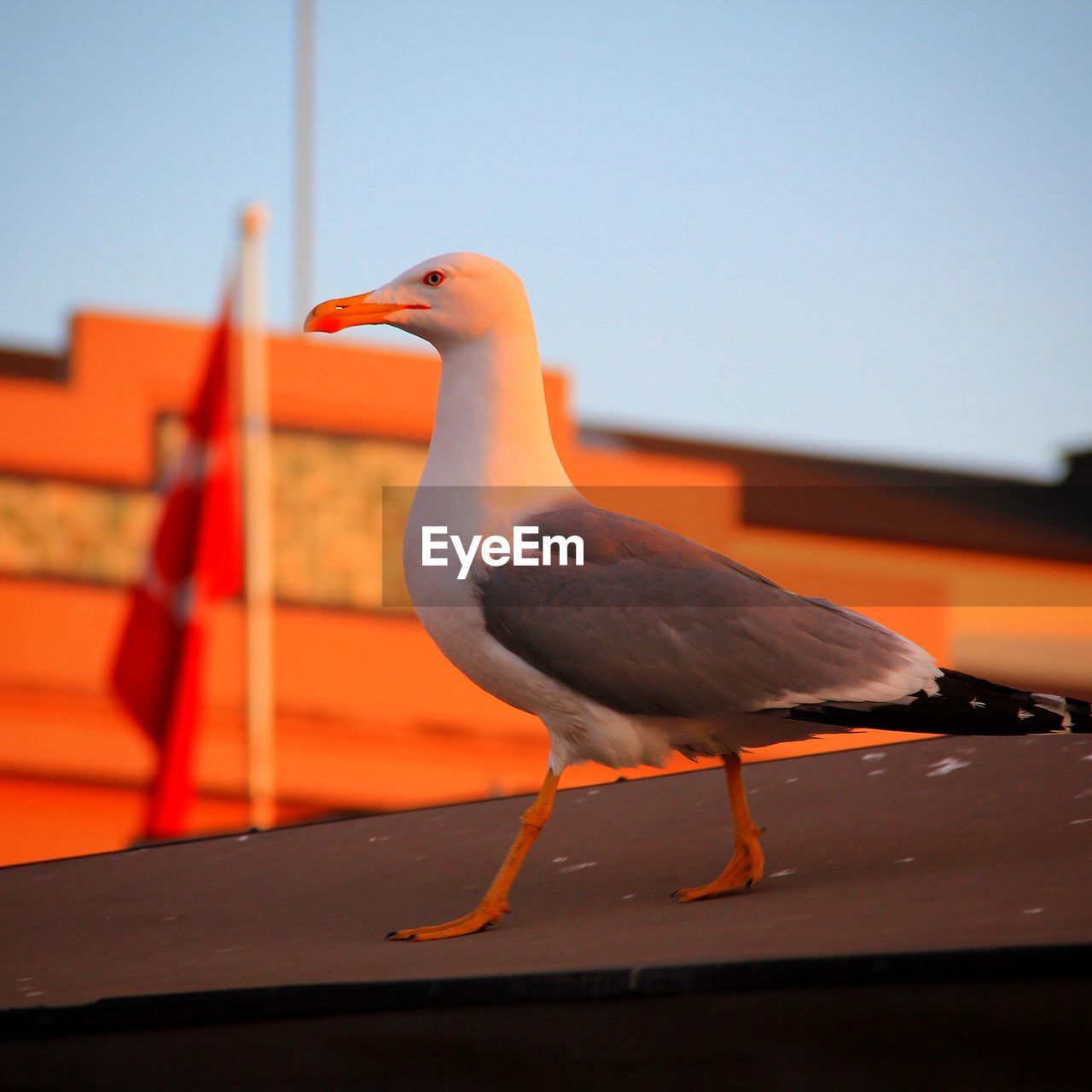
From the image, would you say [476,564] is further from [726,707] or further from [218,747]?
[218,747]

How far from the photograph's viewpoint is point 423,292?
4055mm

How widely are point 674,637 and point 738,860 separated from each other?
54 centimetres

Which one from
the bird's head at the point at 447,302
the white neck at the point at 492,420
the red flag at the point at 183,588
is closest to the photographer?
the white neck at the point at 492,420

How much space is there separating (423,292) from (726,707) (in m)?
1.27

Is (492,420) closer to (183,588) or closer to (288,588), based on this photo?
(183,588)

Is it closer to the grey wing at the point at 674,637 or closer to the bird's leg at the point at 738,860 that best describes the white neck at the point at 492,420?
the grey wing at the point at 674,637

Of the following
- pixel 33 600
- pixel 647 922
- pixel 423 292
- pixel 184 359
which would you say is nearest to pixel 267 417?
pixel 184 359

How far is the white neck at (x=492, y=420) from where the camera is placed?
390 centimetres

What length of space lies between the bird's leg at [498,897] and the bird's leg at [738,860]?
0.36 meters

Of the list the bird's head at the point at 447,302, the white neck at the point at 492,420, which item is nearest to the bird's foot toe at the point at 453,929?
the white neck at the point at 492,420

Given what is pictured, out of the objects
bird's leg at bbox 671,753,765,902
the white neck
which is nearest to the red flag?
the white neck

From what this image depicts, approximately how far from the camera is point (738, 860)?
12.3 ft

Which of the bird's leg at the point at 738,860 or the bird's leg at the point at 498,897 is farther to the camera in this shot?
the bird's leg at the point at 738,860

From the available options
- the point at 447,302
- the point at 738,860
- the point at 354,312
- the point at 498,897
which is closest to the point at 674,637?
the point at 738,860
